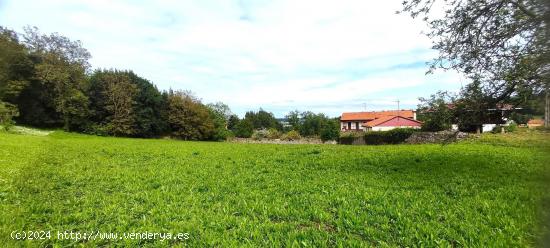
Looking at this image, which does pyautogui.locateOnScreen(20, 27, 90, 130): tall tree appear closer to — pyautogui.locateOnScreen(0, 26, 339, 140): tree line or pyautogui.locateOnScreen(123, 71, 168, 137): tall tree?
pyautogui.locateOnScreen(0, 26, 339, 140): tree line

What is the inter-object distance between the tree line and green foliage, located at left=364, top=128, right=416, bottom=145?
85.1 ft

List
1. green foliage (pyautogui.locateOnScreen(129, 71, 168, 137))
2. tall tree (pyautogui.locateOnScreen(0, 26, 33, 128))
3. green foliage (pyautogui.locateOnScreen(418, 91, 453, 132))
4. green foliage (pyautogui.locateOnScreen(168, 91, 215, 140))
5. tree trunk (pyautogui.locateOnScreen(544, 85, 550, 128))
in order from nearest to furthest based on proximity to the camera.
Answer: tree trunk (pyautogui.locateOnScreen(544, 85, 550, 128)) → green foliage (pyautogui.locateOnScreen(418, 91, 453, 132)) → tall tree (pyautogui.locateOnScreen(0, 26, 33, 128)) → green foliage (pyautogui.locateOnScreen(129, 71, 168, 137)) → green foliage (pyautogui.locateOnScreen(168, 91, 215, 140))

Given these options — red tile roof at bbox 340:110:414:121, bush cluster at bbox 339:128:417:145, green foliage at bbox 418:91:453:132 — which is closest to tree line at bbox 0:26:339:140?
bush cluster at bbox 339:128:417:145

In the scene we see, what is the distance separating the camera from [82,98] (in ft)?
178

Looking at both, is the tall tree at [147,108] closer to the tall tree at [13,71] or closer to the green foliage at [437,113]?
the tall tree at [13,71]

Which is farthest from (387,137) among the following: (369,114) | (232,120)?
(232,120)

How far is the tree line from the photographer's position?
164ft

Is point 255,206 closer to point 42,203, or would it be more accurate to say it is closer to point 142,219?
point 142,219

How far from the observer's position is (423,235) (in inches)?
202

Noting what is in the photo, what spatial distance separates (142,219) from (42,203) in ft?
9.60

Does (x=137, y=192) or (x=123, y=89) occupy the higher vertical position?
(x=123, y=89)

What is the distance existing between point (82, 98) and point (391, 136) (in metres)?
48.8

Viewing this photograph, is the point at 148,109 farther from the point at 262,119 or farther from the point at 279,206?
the point at 262,119

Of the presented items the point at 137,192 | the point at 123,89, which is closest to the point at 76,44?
the point at 123,89
